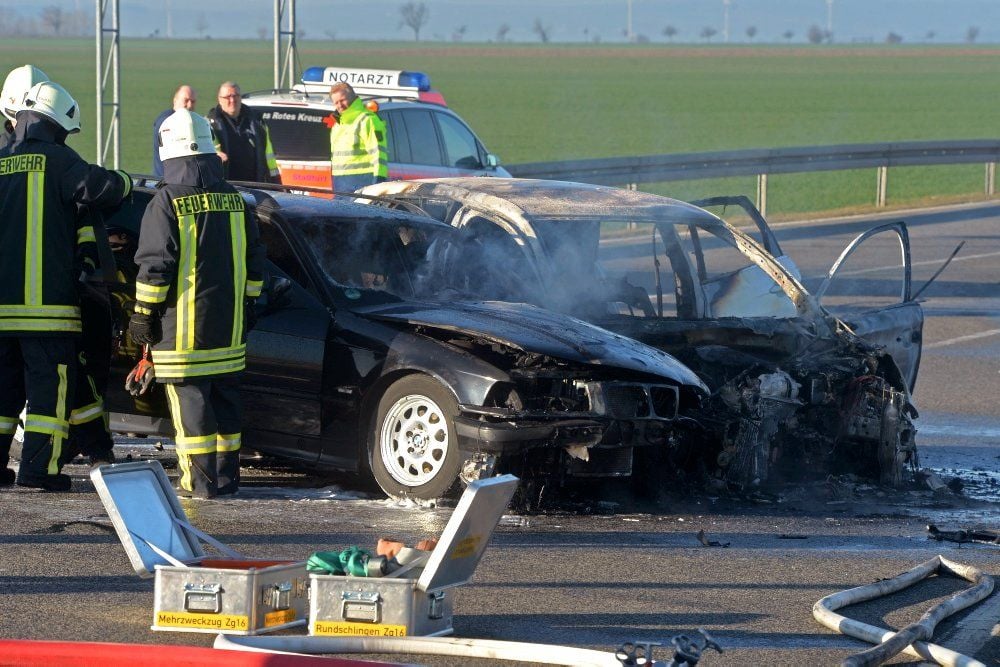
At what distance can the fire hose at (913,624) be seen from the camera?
193 inches

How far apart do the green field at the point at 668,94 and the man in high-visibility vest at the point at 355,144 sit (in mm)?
11301

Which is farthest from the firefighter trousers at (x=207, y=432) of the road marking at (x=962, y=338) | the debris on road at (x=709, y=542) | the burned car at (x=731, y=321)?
the road marking at (x=962, y=338)

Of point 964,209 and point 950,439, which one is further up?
point 964,209

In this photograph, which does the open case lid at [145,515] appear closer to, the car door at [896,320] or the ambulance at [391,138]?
the car door at [896,320]

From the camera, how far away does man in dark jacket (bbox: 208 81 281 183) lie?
1340 centimetres

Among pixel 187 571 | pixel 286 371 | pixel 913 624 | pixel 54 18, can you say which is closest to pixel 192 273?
pixel 286 371

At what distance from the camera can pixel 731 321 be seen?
8664 mm

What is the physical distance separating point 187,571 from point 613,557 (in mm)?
2035

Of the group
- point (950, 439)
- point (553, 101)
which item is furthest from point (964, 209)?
point (553, 101)

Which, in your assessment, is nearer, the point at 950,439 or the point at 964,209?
the point at 950,439

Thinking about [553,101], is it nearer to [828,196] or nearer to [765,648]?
[828,196]

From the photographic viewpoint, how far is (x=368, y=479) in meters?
7.78

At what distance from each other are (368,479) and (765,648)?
9.67ft

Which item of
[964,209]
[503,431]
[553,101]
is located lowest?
[503,431]
